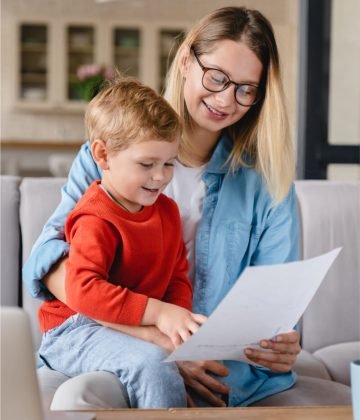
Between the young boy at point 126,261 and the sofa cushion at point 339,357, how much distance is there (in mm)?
598

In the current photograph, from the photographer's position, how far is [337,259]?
7.04 feet

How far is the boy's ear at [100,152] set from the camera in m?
1.44

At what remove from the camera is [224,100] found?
5.08ft

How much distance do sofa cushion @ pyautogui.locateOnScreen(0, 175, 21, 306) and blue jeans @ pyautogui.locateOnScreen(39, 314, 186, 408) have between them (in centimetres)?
51

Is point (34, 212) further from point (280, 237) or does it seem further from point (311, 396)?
point (311, 396)

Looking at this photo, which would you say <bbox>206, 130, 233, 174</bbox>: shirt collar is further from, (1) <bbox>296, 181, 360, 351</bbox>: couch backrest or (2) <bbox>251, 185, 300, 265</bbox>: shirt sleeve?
(1) <bbox>296, 181, 360, 351</bbox>: couch backrest

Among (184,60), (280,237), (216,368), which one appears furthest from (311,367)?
(184,60)

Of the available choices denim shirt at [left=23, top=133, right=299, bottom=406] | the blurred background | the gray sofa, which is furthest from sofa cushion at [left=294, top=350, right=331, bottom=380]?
the blurred background

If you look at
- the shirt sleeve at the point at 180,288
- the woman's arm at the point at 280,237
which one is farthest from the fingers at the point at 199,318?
the woman's arm at the point at 280,237

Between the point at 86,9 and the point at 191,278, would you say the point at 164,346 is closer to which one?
the point at 191,278

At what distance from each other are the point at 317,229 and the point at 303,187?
13cm

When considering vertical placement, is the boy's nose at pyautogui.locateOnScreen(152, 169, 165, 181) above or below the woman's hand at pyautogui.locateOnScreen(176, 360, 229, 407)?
above

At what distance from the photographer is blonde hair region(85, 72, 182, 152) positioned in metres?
1.37

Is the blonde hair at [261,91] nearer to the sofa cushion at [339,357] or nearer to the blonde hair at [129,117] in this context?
the blonde hair at [129,117]
